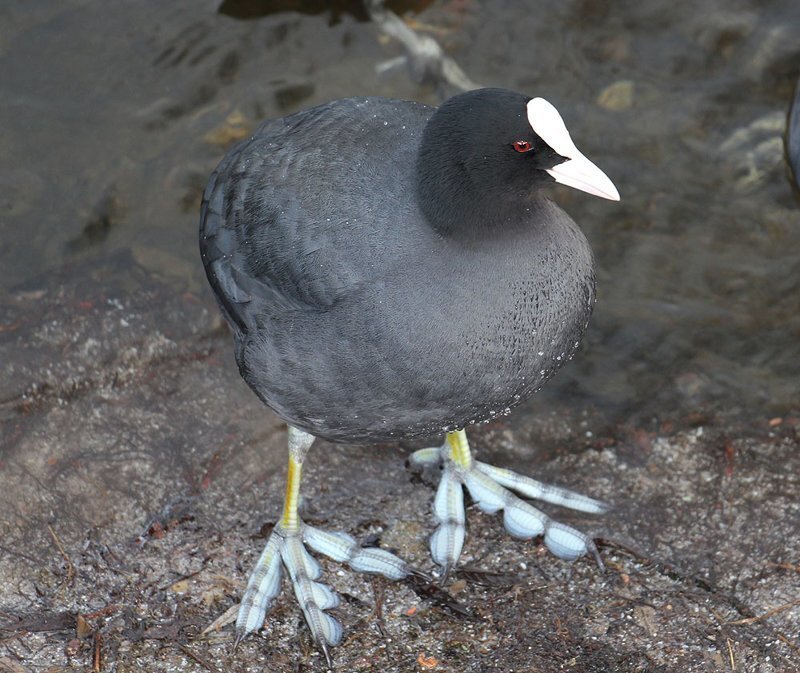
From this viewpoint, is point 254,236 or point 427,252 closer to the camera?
point 427,252

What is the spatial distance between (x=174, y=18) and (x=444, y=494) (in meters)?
2.76

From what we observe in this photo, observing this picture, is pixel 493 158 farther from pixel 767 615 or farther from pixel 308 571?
pixel 767 615

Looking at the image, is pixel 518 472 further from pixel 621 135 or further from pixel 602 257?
pixel 621 135

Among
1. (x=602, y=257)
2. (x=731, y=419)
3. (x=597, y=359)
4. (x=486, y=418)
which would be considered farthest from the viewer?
(x=602, y=257)

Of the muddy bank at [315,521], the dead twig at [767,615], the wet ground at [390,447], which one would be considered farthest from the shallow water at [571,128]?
the dead twig at [767,615]

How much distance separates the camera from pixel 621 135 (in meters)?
4.78

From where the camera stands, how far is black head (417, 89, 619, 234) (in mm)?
2660

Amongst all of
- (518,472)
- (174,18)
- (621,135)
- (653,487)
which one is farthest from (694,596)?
(174,18)

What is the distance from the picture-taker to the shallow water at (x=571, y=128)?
4230 millimetres

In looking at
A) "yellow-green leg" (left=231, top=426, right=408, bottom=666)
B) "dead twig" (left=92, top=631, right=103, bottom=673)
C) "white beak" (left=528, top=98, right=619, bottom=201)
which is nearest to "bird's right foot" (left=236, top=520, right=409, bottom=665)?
"yellow-green leg" (left=231, top=426, right=408, bottom=666)

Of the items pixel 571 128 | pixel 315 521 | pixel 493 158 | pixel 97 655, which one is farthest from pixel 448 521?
pixel 571 128

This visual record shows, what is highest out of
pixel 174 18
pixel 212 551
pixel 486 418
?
pixel 174 18

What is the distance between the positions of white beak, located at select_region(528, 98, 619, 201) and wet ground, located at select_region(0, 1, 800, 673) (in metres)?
1.26

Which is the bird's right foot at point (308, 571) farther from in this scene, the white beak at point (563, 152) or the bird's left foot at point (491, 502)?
the white beak at point (563, 152)
